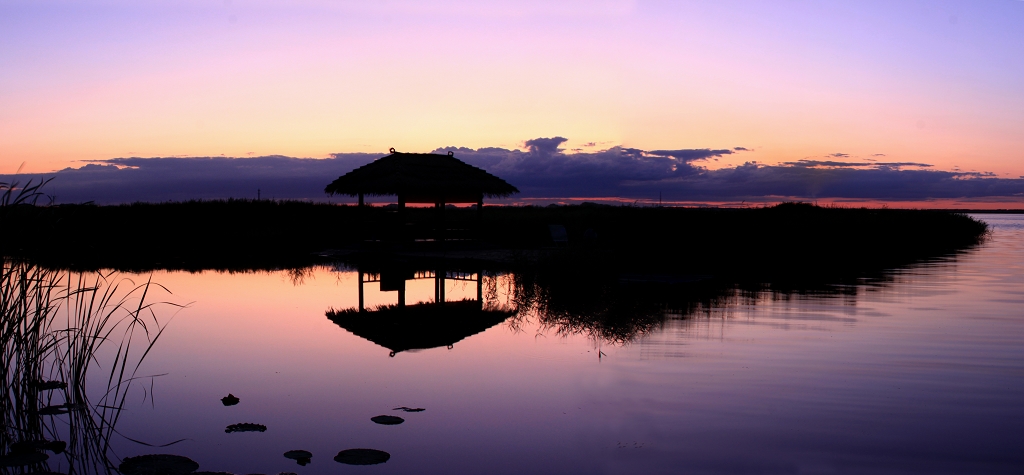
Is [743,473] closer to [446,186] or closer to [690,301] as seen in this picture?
[690,301]

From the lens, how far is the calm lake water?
16.1 ft

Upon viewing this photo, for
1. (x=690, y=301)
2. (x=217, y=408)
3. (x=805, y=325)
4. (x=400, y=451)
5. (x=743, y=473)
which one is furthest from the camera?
(x=690, y=301)

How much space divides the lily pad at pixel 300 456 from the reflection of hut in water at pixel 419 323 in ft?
11.0

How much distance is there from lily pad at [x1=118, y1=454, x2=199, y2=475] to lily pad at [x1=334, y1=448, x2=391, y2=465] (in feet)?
2.85

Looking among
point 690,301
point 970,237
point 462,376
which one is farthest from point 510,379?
point 970,237

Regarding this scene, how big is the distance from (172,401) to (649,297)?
8.31m

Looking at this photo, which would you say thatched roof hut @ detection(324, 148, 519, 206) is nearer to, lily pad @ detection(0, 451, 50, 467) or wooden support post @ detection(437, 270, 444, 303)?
wooden support post @ detection(437, 270, 444, 303)

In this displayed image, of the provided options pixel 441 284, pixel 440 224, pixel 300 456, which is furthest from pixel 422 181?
pixel 300 456

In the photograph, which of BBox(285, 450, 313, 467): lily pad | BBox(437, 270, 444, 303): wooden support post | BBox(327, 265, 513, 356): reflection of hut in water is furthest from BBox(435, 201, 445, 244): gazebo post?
BBox(285, 450, 313, 467): lily pad

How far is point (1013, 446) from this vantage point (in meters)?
5.05

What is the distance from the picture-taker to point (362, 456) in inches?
191

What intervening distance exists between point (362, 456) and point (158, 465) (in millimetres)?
1220

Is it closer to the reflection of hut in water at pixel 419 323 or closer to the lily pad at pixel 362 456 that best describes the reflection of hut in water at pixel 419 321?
the reflection of hut in water at pixel 419 323

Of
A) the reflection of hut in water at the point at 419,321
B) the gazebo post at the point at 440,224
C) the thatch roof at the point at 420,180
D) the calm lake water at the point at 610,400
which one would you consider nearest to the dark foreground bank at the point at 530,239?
the gazebo post at the point at 440,224
